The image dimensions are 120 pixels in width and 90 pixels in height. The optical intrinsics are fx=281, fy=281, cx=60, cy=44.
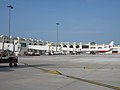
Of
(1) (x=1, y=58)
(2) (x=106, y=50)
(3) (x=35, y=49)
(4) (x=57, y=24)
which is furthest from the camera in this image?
(2) (x=106, y=50)

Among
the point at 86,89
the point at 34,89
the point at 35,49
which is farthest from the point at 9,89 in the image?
the point at 35,49

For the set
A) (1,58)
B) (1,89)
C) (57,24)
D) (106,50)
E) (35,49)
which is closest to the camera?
(1,89)

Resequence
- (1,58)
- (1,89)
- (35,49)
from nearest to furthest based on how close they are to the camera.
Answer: (1,89)
(1,58)
(35,49)

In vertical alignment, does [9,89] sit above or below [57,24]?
below

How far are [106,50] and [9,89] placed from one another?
187m

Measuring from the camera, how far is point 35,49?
165 meters

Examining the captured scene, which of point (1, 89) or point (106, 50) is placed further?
point (106, 50)

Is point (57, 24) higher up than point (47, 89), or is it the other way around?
point (57, 24)

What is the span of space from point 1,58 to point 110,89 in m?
18.0

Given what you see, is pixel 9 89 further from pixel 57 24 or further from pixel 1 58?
pixel 57 24

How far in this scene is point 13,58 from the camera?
29.1 metres

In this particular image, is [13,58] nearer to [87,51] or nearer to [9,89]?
[9,89]

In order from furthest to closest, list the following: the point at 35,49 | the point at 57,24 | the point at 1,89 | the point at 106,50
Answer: the point at 106,50
the point at 35,49
the point at 57,24
the point at 1,89

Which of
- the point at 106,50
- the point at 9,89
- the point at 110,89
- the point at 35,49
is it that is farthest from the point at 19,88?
the point at 106,50
